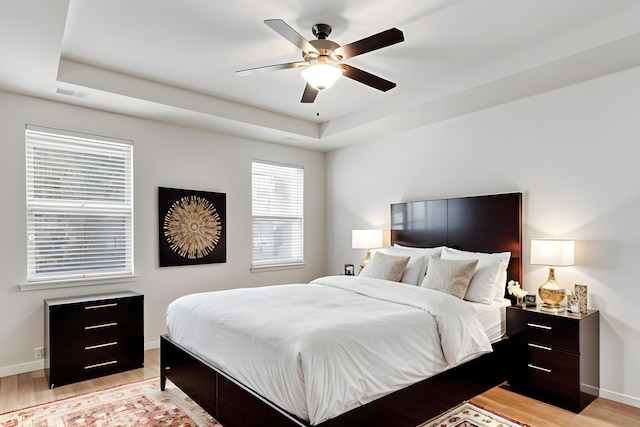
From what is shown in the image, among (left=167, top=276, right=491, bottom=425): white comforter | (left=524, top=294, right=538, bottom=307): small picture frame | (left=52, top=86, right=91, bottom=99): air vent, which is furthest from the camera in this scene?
(left=52, top=86, right=91, bottom=99): air vent

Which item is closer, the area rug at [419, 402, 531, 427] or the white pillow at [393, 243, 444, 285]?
the area rug at [419, 402, 531, 427]

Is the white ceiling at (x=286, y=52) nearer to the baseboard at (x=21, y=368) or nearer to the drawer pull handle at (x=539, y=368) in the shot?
the drawer pull handle at (x=539, y=368)

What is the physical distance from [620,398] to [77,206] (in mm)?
5046

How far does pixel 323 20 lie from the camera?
2770 mm

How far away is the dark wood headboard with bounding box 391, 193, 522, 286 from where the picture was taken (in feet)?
12.1

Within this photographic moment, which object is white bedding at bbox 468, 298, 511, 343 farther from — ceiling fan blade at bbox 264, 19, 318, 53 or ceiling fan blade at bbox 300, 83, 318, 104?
ceiling fan blade at bbox 264, 19, 318, 53

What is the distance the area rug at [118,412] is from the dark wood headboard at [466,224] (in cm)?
283

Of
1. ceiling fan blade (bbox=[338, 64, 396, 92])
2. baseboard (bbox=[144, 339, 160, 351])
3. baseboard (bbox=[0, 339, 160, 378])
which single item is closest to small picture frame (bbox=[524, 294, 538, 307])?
ceiling fan blade (bbox=[338, 64, 396, 92])

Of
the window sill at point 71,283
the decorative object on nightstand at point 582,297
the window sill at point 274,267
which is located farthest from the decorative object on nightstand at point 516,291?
the window sill at point 71,283

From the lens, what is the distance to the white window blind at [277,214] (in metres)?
5.35

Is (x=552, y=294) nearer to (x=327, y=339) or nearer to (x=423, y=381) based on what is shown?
(x=423, y=381)

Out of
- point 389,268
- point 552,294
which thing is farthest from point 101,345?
point 552,294

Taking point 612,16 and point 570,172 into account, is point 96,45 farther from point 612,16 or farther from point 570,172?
point 570,172

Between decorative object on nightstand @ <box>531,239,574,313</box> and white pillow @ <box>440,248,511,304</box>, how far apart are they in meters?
0.32
